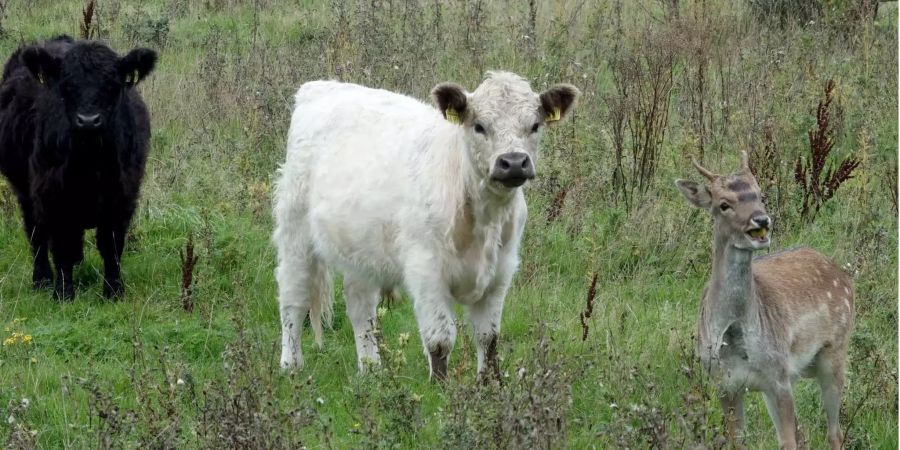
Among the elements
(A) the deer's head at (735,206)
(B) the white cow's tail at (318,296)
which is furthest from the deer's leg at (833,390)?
(B) the white cow's tail at (318,296)

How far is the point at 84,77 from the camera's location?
849 centimetres

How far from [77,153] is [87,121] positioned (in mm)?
385

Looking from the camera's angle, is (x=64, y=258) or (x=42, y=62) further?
(x=64, y=258)

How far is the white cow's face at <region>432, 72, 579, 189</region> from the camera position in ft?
20.7

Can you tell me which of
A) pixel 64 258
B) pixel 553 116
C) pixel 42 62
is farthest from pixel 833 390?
pixel 42 62

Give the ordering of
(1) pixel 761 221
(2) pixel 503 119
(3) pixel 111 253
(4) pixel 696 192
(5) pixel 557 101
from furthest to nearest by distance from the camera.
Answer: (3) pixel 111 253 < (5) pixel 557 101 < (2) pixel 503 119 < (4) pixel 696 192 < (1) pixel 761 221

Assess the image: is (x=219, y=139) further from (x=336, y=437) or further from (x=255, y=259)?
(x=336, y=437)

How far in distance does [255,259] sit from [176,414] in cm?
375

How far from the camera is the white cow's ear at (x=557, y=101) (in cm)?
671

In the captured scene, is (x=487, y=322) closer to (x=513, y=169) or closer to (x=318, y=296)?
(x=513, y=169)

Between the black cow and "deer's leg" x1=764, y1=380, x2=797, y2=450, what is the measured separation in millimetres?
4725

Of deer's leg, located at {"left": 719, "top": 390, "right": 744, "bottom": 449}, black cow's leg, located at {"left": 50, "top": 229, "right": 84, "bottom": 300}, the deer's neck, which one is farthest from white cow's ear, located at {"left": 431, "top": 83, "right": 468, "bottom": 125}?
black cow's leg, located at {"left": 50, "top": 229, "right": 84, "bottom": 300}

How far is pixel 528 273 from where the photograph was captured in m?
8.47

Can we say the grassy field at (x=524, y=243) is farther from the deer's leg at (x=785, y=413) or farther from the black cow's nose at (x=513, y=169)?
the black cow's nose at (x=513, y=169)
